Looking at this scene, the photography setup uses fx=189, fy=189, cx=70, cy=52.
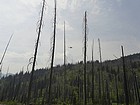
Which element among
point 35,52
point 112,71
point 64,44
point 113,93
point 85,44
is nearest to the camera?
point 35,52

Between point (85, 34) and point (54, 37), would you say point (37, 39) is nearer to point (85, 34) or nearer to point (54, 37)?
point (54, 37)

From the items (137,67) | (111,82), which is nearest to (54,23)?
(111,82)

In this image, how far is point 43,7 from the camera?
22.1 meters

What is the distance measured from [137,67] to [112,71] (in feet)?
58.8

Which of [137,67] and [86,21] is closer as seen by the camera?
[86,21]

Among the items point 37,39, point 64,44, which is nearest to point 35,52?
point 37,39

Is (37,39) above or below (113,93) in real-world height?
above

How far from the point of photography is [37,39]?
20953mm

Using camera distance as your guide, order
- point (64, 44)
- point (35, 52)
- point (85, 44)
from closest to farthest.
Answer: point (35, 52)
point (85, 44)
point (64, 44)

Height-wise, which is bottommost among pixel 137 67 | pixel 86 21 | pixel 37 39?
pixel 37 39

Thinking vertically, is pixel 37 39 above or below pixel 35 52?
above

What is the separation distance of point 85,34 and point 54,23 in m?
4.35

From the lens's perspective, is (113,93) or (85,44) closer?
(85,44)

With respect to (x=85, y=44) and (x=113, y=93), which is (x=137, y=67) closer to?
(x=113, y=93)
